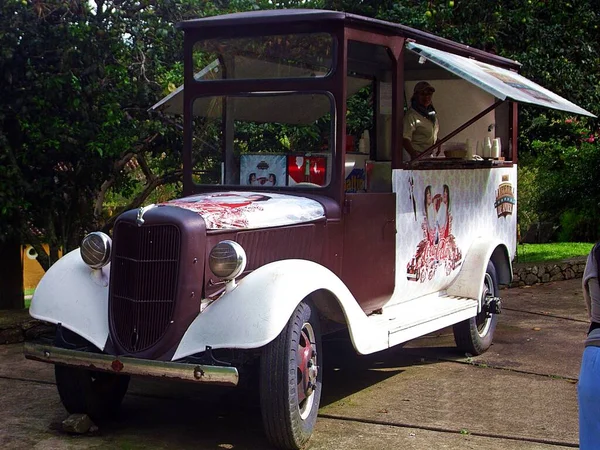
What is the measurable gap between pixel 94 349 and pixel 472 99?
468 cm

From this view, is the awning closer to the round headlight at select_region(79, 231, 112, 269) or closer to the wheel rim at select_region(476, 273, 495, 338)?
the wheel rim at select_region(476, 273, 495, 338)

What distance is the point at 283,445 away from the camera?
521 cm

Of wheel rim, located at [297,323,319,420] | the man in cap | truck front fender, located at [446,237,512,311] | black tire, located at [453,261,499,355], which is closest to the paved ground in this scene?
black tire, located at [453,261,499,355]

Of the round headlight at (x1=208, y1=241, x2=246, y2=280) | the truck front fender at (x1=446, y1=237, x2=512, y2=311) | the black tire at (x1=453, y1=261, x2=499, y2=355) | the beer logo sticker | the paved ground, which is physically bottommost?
the paved ground

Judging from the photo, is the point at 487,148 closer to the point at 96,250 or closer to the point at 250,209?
the point at 250,209

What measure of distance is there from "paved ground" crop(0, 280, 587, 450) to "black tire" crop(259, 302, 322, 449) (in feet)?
0.81

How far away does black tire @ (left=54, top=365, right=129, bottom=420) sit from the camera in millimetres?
5727

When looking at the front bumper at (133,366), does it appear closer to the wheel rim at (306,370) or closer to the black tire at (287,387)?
the black tire at (287,387)

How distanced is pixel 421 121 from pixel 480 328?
183cm

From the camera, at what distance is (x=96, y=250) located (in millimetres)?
5691

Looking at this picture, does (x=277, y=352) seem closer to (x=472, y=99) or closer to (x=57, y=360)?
(x=57, y=360)

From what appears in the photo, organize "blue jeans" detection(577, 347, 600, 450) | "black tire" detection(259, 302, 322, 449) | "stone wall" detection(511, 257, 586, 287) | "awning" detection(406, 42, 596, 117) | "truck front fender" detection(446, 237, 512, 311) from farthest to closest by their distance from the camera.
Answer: "stone wall" detection(511, 257, 586, 287)
"truck front fender" detection(446, 237, 512, 311)
"awning" detection(406, 42, 596, 117)
"black tire" detection(259, 302, 322, 449)
"blue jeans" detection(577, 347, 600, 450)

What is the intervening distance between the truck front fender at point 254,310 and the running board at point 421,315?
98 centimetres

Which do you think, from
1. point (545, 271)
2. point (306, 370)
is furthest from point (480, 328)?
point (545, 271)
